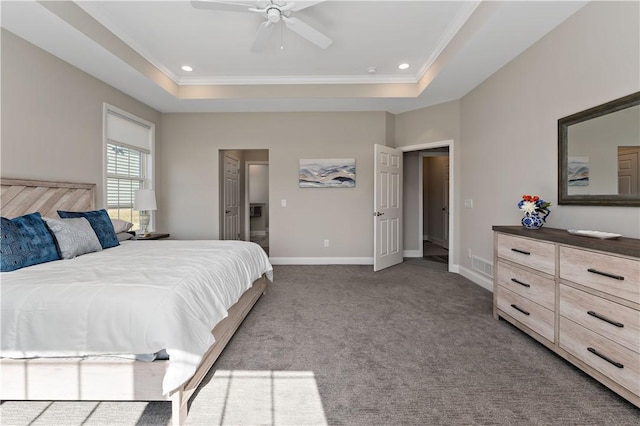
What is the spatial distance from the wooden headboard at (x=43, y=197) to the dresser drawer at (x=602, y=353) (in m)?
4.41

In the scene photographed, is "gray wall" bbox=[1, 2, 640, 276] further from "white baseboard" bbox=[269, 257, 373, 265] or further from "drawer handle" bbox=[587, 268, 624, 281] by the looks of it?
"drawer handle" bbox=[587, 268, 624, 281]

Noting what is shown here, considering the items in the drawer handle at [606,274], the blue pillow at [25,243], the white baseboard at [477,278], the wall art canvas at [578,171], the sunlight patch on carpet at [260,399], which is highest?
the wall art canvas at [578,171]

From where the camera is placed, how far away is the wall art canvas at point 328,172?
4.98 m

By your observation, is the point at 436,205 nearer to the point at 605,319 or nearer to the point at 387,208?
the point at 387,208

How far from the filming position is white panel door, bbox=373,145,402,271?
452 centimetres

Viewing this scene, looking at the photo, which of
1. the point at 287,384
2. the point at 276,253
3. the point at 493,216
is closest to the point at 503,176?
the point at 493,216

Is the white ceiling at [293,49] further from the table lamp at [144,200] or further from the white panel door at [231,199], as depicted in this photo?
the table lamp at [144,200]

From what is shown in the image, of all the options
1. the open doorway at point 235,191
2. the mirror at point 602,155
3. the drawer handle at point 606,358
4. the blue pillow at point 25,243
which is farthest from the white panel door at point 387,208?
the blue pillow at point 25,243

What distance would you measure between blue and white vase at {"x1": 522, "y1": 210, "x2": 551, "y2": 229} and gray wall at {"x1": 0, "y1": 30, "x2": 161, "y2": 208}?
14.9ft

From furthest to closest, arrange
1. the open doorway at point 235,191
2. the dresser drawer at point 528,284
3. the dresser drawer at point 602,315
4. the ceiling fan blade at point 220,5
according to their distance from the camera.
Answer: the open doorway at point 235,191 < the ceiling fan blade at point 220,5 < the dresser drawer at point 528,284 < the dresser drawer at point 602,315

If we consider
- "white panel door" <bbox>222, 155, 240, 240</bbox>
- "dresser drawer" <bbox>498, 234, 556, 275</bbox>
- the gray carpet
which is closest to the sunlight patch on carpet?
the gray carpet

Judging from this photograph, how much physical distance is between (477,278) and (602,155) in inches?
85.5

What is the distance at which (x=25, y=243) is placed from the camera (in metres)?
2.03

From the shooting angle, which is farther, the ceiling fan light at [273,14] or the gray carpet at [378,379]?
the ceiling fan light at [273,14]
